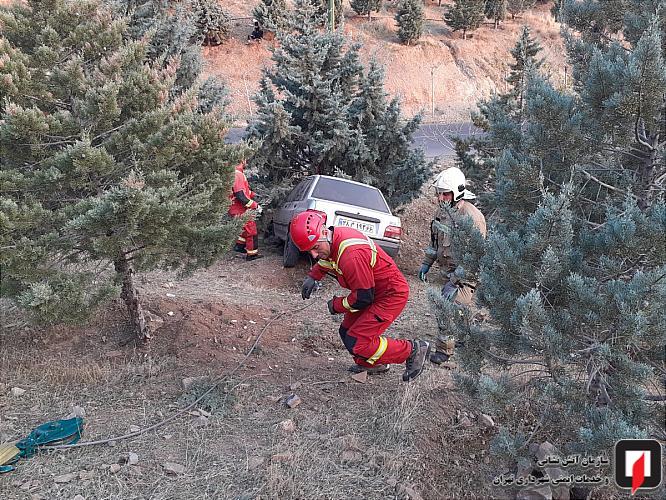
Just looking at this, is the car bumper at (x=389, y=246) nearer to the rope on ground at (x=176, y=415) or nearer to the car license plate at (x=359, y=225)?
the car license plate at (x=359, y=225)

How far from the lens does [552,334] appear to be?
2.94m

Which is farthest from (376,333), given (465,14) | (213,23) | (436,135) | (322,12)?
(465,14)

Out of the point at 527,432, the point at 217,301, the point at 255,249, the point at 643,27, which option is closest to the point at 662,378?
the point at 527,432

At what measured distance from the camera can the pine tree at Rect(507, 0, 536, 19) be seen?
37531 millimetres

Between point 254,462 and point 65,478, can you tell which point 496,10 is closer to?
point 254,462

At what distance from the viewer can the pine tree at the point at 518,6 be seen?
3753cm

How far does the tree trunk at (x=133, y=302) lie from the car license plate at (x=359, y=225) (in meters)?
3.31

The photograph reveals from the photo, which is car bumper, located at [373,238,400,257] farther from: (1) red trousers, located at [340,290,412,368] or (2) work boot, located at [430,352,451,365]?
(1) red trousers, located at [340,290,412,368]

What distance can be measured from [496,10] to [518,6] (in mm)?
2714

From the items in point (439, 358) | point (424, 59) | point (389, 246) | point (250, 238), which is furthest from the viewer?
point (424, 59)

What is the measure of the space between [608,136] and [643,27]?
29.7 inches

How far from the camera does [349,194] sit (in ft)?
28.7

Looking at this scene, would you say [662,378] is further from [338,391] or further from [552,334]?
[338,391]

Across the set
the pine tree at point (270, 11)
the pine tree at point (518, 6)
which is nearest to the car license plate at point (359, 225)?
the pine tree at point (270, 11)
